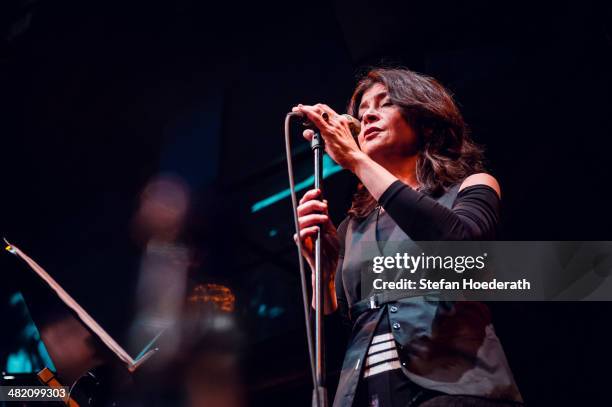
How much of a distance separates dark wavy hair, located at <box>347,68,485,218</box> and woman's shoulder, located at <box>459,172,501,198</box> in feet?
0.35

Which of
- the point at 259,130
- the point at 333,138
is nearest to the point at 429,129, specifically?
the point at 333,138

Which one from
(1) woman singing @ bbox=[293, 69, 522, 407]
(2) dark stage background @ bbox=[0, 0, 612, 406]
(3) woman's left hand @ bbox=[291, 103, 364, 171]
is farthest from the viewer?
(2) dark stage background @ bbox=[0, 0, 612, 406]

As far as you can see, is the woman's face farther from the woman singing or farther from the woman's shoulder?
the woman's shoulder

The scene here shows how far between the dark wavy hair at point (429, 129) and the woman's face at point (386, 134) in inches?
0.9

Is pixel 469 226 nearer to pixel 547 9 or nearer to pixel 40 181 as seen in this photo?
pixel 547 9

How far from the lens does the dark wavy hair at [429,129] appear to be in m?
1.44

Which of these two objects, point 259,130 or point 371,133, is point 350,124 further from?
point 259,130

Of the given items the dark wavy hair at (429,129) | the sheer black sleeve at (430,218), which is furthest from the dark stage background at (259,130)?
the sheer black sleeve at (430,218)

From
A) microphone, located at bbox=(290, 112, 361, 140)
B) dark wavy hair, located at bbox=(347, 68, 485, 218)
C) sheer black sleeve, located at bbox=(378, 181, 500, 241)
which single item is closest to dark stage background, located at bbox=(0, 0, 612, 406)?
dark wavy hair, located at bbox=(347, 68, 485, 218)

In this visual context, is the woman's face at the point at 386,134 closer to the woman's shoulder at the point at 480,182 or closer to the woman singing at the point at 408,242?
the woman singing at the point at 408,242

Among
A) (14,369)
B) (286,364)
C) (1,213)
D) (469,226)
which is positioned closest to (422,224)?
(469,226)

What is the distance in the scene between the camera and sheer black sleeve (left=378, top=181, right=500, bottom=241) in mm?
1069

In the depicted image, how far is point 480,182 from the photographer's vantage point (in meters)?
1.25

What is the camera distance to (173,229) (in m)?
4.04
